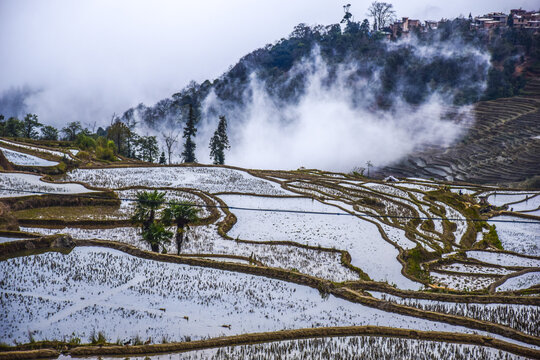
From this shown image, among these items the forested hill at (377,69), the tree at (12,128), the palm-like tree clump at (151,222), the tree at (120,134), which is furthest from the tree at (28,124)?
the palm-like tree clump at (151,222)

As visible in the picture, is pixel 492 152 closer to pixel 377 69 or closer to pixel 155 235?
pixel 377 69

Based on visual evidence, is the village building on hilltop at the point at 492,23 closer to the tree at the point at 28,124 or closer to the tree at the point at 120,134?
the tree at the point at 120,134

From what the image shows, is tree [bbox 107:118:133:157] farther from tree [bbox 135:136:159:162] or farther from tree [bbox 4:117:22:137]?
tree [bbox 4:117:22:137]

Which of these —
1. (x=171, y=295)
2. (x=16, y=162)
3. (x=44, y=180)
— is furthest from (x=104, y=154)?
(x=171, y=295)

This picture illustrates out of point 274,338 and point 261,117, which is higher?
point 261,117

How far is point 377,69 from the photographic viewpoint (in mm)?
88250

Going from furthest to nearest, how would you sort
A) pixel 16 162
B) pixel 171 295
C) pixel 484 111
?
pixel 484 111 < pixel 16 162 < pixel 171 295

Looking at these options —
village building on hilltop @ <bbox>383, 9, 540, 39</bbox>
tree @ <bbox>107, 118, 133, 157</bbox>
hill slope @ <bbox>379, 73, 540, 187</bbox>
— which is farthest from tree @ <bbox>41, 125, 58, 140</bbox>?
village building on hilltop @ <bbox>383, 9, 540, 39</bbox>

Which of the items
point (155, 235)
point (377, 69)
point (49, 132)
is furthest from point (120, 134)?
point (377, 69)

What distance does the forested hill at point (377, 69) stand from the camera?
78062 mm

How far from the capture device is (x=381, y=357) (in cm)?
895

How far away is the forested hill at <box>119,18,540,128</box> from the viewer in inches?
3073

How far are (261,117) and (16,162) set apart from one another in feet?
213

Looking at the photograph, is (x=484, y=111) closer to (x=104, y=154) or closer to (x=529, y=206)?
(x=529, y=206)
